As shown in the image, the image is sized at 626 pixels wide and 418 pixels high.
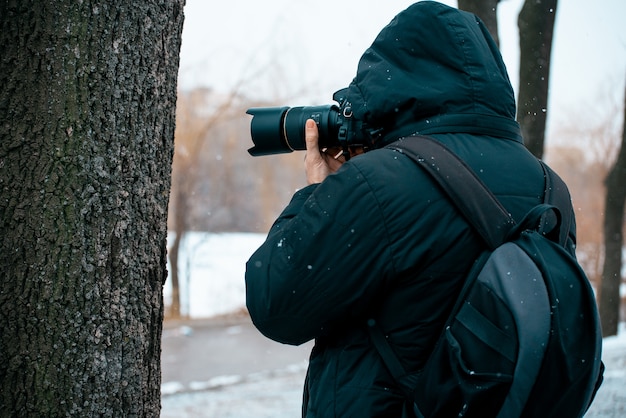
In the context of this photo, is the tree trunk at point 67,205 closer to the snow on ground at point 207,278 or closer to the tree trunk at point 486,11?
the tree trunk at point 486,11

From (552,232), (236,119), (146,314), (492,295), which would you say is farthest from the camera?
(236,119)

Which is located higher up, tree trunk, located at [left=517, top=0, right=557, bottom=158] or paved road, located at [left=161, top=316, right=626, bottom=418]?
tree trunk, located at [left=517, top=0, right=557, bottom=158]

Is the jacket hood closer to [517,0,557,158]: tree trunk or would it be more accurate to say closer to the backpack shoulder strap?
the backpack shoulder strap

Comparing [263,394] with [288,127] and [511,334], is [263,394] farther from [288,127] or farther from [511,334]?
[511,334]

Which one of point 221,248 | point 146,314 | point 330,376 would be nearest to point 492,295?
point 330,376

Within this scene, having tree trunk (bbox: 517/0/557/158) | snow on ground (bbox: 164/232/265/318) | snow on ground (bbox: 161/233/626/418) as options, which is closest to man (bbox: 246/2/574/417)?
snow on ground (bbox: 161/233/626/418)

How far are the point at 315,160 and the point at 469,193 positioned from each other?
1.57 feet

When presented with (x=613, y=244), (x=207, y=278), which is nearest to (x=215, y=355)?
(x=613, y=244)

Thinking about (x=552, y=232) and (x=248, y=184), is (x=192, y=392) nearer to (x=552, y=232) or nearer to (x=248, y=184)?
(x=552, y=232)

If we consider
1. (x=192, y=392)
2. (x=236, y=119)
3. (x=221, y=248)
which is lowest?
(x=221, y=248)

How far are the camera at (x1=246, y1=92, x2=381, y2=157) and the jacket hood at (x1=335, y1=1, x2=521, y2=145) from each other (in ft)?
0.25

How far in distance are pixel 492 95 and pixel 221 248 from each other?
68.3ft

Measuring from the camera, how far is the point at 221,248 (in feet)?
72.1

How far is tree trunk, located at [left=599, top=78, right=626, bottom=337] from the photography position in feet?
30.6
